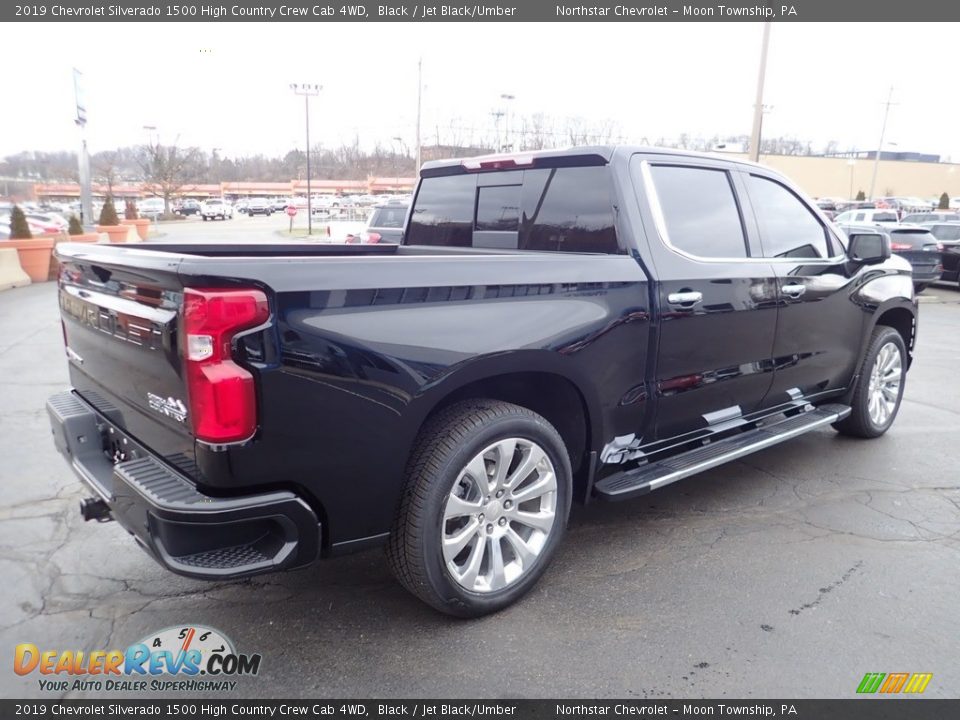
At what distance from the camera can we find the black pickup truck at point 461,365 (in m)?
2.25

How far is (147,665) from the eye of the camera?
2.69 metres

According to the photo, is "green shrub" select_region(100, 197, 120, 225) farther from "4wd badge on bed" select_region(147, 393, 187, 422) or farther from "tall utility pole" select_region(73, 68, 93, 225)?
"4wd badge on bed" select_region(147, 393, 187, 422)

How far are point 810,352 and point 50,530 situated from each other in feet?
15.0

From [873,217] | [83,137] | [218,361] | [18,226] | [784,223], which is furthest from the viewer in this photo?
[873,217]

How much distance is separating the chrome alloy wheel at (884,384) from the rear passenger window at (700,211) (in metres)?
2.03

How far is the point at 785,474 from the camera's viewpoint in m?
4.70

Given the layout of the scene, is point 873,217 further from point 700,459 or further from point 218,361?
point 218,361

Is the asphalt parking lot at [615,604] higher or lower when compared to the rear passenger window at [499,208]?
lower

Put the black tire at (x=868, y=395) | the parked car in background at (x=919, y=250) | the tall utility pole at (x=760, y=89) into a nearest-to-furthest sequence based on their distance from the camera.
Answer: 1. the black tire at (x=868, y=395)
2. the parked car in background at (x=919, y=250)
3. the tall utility pole at (x=760, y=89)

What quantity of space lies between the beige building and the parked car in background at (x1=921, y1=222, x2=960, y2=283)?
66865mm

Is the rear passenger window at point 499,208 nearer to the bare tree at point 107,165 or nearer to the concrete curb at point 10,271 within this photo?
the concrete curb at point 10,271

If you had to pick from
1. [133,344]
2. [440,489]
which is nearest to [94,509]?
[133,344]

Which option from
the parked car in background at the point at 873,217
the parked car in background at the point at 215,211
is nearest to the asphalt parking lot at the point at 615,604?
the parked car in background at the point at 873,217

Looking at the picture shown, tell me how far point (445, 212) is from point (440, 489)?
224 centimetres
